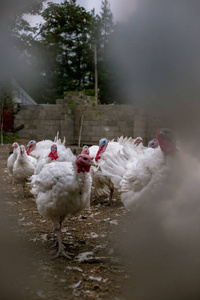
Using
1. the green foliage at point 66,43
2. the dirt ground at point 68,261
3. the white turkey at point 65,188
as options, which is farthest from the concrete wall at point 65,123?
the green foliage at point 66,43

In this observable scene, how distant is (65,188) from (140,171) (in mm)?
Result: 609

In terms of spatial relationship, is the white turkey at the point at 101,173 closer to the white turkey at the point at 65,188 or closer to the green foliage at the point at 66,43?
the white turkey at the point at 65,188

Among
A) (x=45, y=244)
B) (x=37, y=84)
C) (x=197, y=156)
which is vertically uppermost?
(x=37, y=84)

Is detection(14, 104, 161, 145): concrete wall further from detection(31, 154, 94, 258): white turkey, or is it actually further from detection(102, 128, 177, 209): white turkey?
detection(31, 154, 94, 258): white turkey

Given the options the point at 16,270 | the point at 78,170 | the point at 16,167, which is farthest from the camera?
the point at 16,167

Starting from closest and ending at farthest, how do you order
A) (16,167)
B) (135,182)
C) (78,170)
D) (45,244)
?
1. (78,170)
2. (135,182)
3. (45,244)
4. (16,167)

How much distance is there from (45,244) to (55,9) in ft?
6.88

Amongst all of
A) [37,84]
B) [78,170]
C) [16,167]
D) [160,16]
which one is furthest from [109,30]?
[16,167]

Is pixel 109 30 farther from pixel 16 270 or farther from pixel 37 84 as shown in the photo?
pixel 16 270

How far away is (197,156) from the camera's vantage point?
74 cm

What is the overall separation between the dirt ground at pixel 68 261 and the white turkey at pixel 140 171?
0.40 m

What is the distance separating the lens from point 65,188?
6.89 ft

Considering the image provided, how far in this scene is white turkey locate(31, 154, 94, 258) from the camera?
2096 mm

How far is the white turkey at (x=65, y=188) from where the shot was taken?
2096 mm
